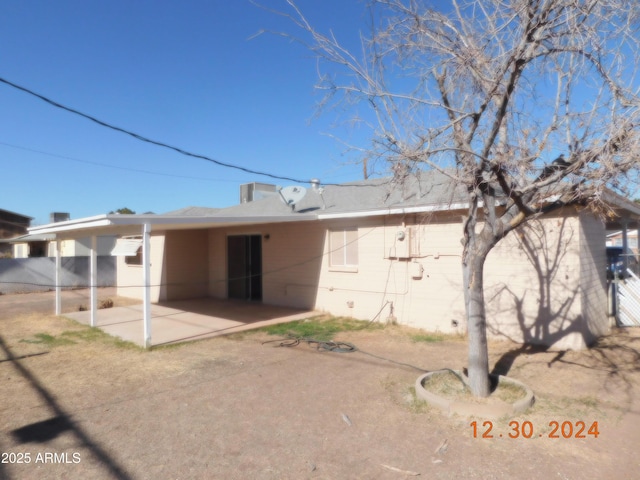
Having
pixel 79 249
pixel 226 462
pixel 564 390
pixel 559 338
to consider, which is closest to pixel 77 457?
pixel 226 462

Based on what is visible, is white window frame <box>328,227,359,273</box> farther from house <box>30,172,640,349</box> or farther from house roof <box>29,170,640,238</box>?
house roof <box>29,170,640,238</box>

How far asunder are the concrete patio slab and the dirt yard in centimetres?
143

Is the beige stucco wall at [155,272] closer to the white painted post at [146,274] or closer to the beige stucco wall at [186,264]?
the beige stucco wall at [186,264]

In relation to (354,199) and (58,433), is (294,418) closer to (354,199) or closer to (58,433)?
(58,433)

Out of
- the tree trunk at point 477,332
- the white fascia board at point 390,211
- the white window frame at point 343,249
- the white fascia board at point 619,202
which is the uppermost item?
the white fascia board at point 390,211

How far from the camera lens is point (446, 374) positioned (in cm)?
596

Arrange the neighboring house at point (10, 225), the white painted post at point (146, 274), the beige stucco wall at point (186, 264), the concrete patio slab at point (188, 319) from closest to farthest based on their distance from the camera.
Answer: the white painted post at point (146, 274) → the concrete patio slab at point (188, 319) → the beige stucco wall at point (186, 264) → the neighboring house at point (10, 225)

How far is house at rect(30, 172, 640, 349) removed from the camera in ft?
25.6

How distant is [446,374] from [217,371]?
11.3 feet

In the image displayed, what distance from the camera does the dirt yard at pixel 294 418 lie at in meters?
3.83

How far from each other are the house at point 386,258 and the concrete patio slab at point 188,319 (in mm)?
862

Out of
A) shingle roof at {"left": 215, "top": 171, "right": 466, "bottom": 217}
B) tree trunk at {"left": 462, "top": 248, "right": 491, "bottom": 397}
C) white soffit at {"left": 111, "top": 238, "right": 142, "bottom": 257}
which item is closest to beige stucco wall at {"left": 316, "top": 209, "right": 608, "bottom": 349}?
shingle roof at {"left": 215, "top": 171, "right": 466, "bottom": 217}

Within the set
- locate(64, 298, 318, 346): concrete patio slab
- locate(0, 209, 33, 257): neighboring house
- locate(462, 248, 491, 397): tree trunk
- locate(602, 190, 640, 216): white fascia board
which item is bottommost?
locate(64, 298, 318, 346): concrete patio slab
